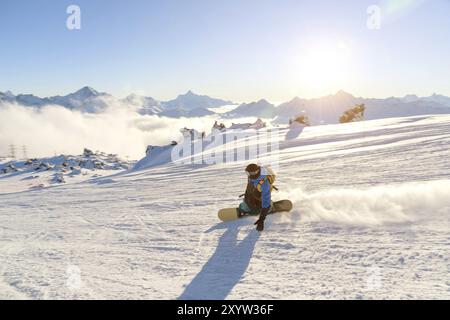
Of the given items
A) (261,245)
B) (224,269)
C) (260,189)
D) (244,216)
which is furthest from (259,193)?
(224,269)

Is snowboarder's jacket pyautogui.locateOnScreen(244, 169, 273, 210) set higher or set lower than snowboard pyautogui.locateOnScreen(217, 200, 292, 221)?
higher

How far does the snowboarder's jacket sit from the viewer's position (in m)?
7.42

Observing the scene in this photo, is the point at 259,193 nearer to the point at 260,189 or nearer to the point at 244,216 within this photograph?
the point at 260,189

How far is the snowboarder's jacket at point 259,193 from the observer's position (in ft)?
24.3

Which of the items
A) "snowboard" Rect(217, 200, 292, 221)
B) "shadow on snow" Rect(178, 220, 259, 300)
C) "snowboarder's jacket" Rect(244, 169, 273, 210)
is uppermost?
"snowboarder's jacket" Rect(244, 169, 273, 210)

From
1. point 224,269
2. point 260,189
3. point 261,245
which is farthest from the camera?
point 260,189

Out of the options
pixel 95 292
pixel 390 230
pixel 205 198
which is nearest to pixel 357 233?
pixel 390 230

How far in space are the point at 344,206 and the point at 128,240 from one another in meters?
5.34

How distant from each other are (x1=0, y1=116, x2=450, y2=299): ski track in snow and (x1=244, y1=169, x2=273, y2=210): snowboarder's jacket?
Result: 535 millimetres

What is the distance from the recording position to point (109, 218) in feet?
34.8

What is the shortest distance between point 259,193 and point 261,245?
5.69 ft

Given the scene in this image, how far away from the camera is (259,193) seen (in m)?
8.13

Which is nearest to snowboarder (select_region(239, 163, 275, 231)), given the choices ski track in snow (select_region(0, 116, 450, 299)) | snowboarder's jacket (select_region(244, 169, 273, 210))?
snowboarder's jacket (select_region(244, 169, 273, 210))

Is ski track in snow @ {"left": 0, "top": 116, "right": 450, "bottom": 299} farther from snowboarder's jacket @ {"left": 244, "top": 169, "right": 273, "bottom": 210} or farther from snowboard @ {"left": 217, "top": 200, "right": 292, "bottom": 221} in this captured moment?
snowboarder's jacket @ {"left": 244, "top": 169, "right": 273, "bottom": 210}
